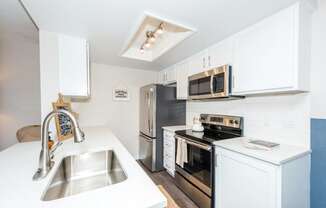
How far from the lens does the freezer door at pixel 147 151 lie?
2.85 metres

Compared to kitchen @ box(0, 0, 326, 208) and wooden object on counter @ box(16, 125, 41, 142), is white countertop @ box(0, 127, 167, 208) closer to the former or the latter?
kitchen @ box(0, 0, 326, 208)

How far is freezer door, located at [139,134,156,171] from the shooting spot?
2.85m

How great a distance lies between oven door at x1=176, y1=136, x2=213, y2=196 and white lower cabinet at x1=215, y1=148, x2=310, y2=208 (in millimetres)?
110

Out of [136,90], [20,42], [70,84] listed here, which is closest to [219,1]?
[70,84]

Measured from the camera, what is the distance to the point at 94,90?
3.10 meters

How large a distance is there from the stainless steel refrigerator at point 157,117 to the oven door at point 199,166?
2.52 ft

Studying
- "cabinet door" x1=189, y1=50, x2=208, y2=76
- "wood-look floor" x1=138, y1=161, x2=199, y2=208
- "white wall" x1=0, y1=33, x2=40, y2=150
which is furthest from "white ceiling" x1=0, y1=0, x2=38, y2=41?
"wood-look floor" x1=138, y1=161, x2=199, y2=208

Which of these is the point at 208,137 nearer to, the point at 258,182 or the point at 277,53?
the point at 258,182

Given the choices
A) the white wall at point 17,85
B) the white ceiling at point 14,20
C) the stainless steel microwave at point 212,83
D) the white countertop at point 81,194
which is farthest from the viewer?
the white wall at point 17,85

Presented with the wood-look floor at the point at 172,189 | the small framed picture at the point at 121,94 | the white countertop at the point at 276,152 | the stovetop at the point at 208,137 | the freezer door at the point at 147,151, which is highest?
the small framed picture at the point at 121,94

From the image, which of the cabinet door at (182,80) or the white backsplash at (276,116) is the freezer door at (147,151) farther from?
the white backsplash at (276,116)

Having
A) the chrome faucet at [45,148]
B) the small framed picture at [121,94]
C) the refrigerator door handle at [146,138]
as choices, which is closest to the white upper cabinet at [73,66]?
the chrome faucet at [45,148]

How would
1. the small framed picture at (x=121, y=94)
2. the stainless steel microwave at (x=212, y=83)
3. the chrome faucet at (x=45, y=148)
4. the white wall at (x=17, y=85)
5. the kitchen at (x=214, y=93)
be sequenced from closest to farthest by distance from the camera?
1. the chrome faucet at (x=45, y=148)
2. the kitchen at (x=214, y=93)
3. the stainless steel microwave at (x=212, y=83)
4. the white wall at (x=17, y=85)
5. the small framed picture at (x=121, y=94)

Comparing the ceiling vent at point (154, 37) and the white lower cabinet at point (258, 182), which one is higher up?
the ceiling vent at point (154, 37)
